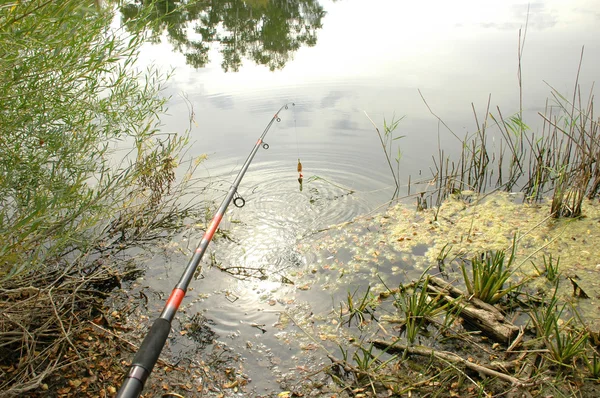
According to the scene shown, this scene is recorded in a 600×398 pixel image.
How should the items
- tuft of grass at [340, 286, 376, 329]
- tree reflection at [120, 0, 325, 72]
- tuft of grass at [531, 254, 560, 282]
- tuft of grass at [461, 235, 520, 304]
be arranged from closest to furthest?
1. tuft of grass at [461, 235, 520, 304]
2. tuft of grass at [340, 286, 376, 329]
3. tuft of grass at [531, 254, 560, 282]
4. tree reflection at [120, 0, 325, 72]

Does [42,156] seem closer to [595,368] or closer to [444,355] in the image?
[444,355]

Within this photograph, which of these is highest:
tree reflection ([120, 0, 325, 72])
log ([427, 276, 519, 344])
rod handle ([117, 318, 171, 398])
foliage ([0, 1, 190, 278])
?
tree reflection ([120, 0, 325, 72])

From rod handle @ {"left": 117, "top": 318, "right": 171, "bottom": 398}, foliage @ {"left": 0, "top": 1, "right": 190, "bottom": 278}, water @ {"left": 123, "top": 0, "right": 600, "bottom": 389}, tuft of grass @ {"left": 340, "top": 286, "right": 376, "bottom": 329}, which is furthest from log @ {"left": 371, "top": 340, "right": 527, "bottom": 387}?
foliage @ {"left": 0, "top": 1, "right": 190, "bottom": 278}

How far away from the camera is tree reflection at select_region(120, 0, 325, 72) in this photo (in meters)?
14.8

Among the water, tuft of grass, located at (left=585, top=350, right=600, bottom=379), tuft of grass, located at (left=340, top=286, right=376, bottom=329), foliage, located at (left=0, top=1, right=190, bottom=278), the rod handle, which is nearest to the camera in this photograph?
the rod handle

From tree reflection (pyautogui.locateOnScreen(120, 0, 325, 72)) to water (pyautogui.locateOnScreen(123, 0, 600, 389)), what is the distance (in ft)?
0.62

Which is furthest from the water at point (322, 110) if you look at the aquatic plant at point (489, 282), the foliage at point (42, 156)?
the aquatic plant at point (489, 282)

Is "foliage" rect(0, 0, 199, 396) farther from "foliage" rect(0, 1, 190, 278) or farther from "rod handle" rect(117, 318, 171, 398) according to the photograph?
"rod handle" rect(117, 318, 171, 398)

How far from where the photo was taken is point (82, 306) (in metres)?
3.86

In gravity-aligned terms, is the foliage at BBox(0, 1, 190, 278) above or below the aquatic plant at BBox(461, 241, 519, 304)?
above

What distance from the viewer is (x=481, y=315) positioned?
11.1ft

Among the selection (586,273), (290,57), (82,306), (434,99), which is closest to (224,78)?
(290,57)

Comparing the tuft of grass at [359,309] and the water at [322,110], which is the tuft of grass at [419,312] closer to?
the tuft of grass at [359,309]

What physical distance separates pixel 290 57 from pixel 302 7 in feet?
24.1
